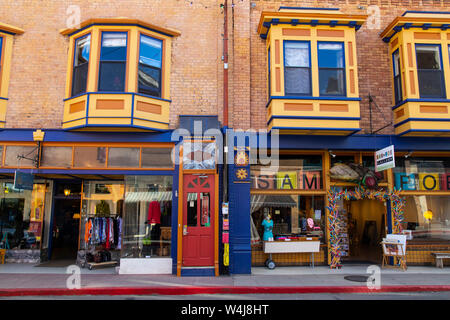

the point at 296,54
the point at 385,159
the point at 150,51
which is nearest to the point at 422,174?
the point at 385,159

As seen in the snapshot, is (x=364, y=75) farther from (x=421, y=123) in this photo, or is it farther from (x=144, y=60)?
(x=144, y=60)

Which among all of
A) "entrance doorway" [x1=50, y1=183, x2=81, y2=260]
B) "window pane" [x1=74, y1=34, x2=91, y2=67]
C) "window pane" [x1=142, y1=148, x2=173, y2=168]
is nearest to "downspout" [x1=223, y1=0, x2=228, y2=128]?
"window pane" [x1=142, y1=148, x2=173, y2=168]

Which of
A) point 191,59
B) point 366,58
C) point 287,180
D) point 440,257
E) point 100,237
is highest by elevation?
point 366,58

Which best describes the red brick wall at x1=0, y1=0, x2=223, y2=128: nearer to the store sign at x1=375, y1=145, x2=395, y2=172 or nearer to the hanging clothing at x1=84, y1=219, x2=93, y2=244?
the hanging clothing at x1=84, y1=219, x2=93, y2=244

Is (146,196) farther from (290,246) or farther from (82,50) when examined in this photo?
(82,50)

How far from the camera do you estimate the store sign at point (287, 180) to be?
11.7 metres

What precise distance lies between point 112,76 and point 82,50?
1486mm

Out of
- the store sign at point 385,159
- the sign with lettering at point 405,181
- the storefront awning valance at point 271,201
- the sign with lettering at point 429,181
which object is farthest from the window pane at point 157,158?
the sign with lettering at point 429,181

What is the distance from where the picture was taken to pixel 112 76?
10.9 meters

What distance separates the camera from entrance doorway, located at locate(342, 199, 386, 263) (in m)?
13.8

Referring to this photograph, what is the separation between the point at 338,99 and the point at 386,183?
3.45m

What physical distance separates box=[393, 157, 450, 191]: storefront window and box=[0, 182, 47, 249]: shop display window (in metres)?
12.9

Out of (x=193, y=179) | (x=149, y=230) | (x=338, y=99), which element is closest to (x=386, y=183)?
(x=338, y=99)

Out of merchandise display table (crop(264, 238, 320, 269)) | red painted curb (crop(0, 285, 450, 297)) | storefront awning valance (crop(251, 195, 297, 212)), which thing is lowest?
red painted curb (crop(0, 285, 450, 297))
